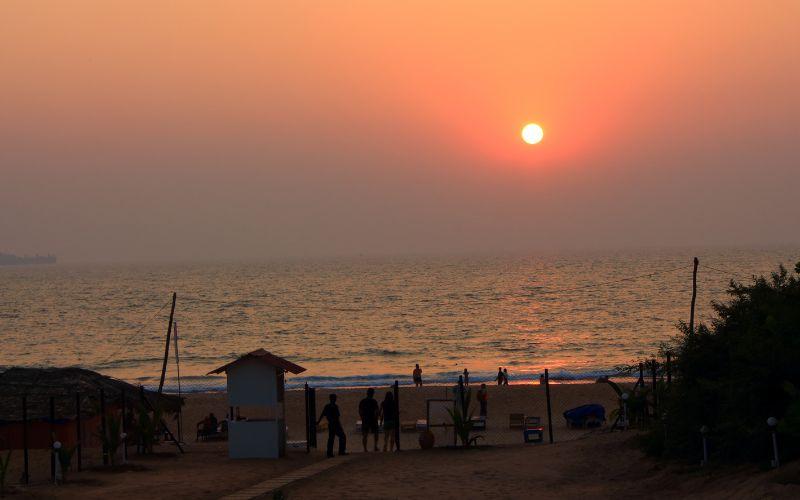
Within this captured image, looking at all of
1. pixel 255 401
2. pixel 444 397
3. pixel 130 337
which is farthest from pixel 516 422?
pixel 130 337

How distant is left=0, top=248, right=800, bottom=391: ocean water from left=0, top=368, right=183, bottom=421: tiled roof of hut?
2939cm

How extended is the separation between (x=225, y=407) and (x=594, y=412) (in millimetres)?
18482

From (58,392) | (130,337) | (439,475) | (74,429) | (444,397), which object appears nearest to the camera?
(439,475)

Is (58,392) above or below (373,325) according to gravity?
above

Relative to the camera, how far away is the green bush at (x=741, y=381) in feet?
47.4

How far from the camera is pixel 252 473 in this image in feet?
65.1

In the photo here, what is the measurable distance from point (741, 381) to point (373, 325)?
8631 cm

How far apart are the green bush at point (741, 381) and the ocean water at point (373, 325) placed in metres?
37.6

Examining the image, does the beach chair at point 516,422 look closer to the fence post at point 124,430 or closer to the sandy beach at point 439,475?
the sandy beach at point 439,475

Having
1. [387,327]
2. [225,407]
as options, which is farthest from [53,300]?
[225,407]

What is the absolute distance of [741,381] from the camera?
1497 cm

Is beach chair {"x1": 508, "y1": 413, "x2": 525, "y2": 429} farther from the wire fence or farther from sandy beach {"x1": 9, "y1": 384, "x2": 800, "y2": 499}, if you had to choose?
the wire fence

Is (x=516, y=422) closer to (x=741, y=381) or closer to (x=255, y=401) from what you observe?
(x=255, y=401)

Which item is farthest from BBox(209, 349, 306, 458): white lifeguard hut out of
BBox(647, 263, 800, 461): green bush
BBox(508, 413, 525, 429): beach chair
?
BBox(508, 413, 525, 429): beach chair
